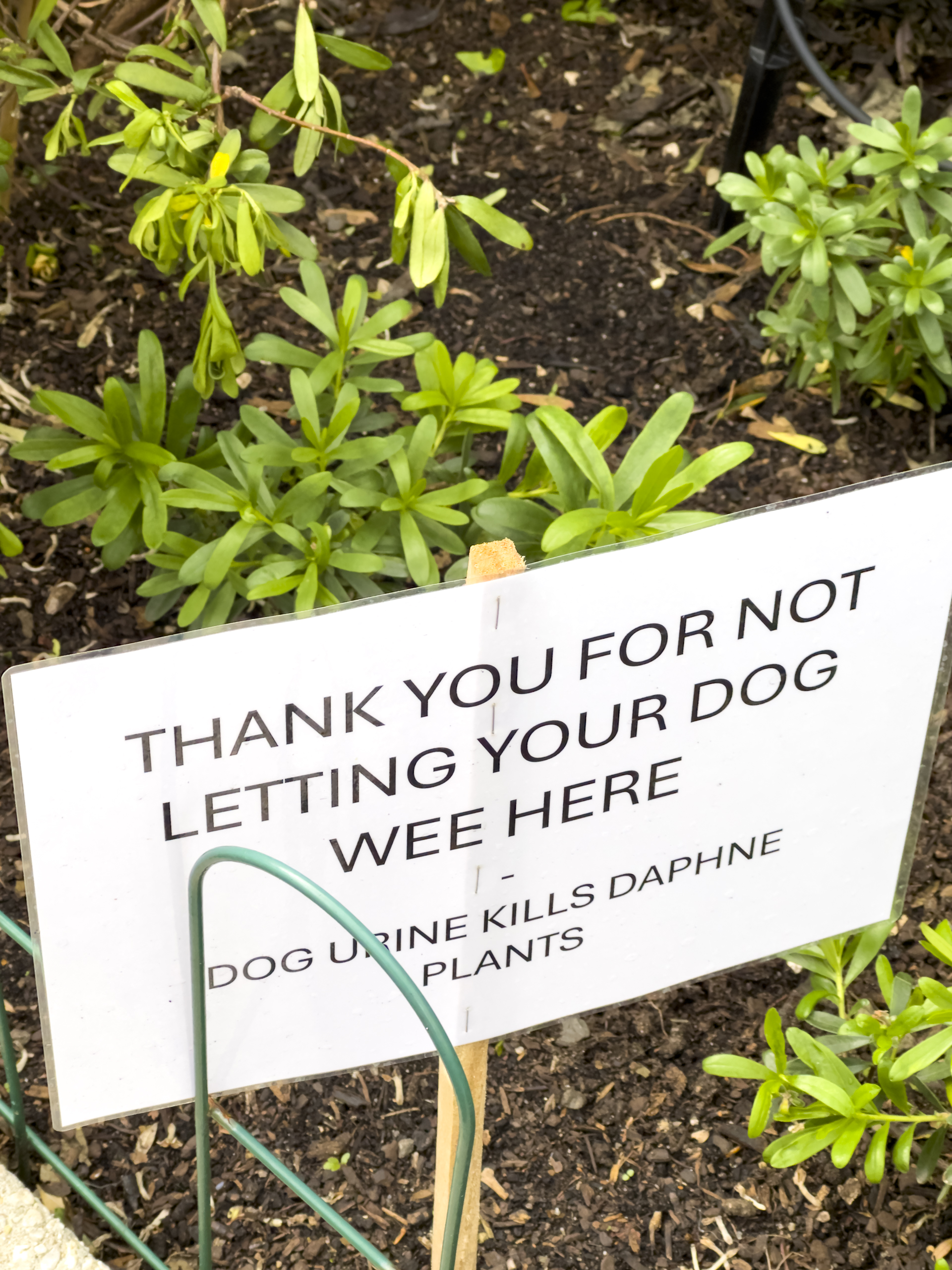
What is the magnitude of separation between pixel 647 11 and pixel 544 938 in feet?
11.0

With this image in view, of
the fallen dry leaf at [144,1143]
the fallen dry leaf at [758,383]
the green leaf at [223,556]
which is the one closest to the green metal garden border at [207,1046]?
the fallen dry leaf at [144,1143]

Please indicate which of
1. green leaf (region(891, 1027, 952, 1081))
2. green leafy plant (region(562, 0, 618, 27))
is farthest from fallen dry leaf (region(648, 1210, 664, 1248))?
green leafy plant (region(562, 0, 618, 27))

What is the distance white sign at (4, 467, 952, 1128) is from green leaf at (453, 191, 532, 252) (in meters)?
0.72

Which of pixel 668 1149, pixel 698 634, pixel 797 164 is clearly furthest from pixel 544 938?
pixel 797 164

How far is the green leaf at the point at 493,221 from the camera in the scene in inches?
65.2

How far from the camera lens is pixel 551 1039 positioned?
2018 millimetres

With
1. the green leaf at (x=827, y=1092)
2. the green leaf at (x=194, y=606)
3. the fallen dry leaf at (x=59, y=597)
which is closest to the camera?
the green leaf at (x=827, y=1092)

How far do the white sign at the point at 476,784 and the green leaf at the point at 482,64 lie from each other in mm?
2822

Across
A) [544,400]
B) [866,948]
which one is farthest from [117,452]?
[866,948]

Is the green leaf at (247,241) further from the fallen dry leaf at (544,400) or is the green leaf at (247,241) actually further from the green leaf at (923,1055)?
the fallen dry leaf at (544,400)

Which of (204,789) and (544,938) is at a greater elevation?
(204,789)

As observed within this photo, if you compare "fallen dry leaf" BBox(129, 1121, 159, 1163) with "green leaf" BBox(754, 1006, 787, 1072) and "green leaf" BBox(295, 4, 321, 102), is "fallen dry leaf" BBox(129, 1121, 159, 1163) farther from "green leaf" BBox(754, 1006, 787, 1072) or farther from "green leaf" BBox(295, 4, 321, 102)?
"green leaf" BBox(295, 4, 321, 102)

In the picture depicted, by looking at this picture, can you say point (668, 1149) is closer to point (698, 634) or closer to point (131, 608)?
point (698, 634)

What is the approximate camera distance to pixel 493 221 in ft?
5.59
